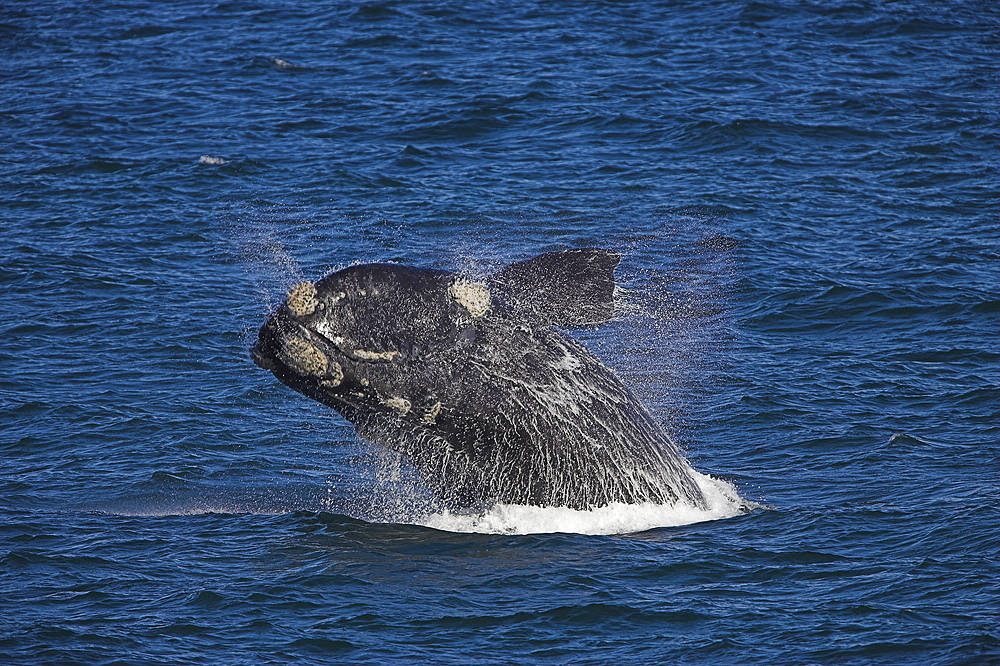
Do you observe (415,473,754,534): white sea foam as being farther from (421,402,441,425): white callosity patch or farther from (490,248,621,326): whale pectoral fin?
(490,248,621,326): whale pectoral fin

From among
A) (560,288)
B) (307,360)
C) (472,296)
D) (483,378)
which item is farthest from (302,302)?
(560,288)

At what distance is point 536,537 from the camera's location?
43.0 feet

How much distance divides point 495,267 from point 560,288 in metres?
6.87

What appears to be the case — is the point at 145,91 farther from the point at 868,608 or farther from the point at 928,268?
the point at 868,608

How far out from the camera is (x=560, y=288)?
1293 cm

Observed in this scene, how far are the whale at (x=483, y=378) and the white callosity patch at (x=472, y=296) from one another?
0.01 m

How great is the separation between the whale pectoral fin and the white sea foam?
6.14 feet

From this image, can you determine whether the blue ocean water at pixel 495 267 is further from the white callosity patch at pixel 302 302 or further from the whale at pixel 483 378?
the white callosity patch at pixel 302 302

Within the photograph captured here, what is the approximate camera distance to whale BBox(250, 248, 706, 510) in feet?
37.8

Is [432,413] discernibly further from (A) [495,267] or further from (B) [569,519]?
(A) [495,267]

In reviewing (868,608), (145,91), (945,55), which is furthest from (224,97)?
(868,608)

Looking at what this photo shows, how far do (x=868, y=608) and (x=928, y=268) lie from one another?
470 inches

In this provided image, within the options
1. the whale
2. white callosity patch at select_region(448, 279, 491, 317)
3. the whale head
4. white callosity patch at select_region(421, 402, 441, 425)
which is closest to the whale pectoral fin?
the whale

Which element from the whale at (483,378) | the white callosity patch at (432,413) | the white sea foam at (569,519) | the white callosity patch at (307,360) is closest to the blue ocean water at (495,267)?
the white sea foam at (569,519)
